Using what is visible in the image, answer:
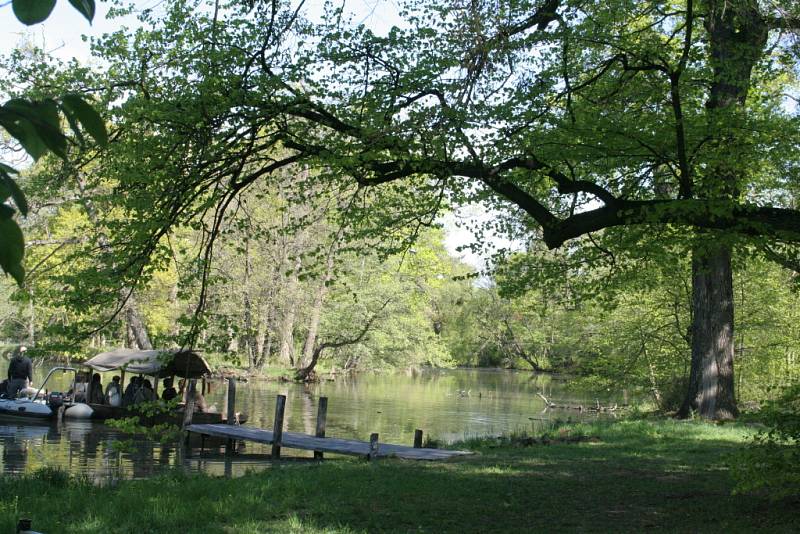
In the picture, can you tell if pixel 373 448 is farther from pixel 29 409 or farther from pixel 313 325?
pixel 313 325

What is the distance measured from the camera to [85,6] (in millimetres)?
1535

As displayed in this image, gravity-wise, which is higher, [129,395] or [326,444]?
[129,395]

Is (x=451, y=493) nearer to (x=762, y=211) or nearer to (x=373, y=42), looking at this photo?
(x=762, y=211)

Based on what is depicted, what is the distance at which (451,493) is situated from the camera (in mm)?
10211

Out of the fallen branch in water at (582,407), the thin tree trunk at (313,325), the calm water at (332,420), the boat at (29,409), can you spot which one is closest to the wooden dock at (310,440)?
the calm water at (332,420)

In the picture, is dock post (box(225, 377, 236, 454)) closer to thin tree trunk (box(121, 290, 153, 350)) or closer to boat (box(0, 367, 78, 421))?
boat (box(0, 367, 78, 421))

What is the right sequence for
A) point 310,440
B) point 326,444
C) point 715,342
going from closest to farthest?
point 326,444 < point 715,342 < point 310,440

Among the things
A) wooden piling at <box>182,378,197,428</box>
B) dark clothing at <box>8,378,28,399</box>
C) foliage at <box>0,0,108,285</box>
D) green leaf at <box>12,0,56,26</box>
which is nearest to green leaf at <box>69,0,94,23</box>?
foliage at <box>0,0,108,285</box>

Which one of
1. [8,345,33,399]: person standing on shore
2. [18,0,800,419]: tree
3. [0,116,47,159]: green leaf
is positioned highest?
[18,0,800,419]: tree

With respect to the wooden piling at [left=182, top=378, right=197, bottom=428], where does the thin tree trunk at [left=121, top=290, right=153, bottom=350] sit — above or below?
above

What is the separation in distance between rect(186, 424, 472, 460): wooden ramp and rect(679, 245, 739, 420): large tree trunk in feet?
21.0

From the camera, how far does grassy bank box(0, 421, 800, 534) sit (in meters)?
8.28

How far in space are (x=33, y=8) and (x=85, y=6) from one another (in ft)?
0.43

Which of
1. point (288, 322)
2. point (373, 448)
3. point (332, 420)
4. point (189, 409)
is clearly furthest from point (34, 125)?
point (288, 322)
